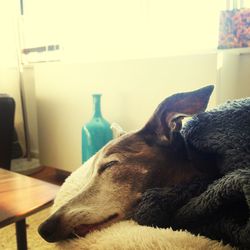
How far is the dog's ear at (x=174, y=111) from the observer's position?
541mm

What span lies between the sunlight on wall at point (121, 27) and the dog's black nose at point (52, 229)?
1264 mm

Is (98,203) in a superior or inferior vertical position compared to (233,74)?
inferior

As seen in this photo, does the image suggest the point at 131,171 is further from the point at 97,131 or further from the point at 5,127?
the point at 5,127

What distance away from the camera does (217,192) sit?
39 cm

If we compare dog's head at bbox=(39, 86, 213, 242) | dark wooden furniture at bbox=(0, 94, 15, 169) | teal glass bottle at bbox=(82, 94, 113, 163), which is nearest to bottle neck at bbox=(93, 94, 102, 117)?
teal glass bottle at bbox=(82, 94, 113, 163)

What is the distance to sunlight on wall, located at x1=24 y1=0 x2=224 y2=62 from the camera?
1646mm

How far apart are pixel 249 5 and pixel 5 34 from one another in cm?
180

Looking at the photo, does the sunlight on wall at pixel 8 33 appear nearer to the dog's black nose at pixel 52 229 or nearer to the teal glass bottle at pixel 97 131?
the teal glass bottle at pixel 97 131

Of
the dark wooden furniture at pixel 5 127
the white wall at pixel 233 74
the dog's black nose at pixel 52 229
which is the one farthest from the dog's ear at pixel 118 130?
the dark wooden furniture at pixel 5 127

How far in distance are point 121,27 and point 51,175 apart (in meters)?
1.23

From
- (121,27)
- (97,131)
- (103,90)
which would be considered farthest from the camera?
(121,27)

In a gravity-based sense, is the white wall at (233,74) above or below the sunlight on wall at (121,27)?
below

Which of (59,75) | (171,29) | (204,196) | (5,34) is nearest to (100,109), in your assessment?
(59,75)

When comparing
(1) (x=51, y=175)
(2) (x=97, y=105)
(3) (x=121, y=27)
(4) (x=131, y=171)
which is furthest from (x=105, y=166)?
(1) (x=51, y=175)
